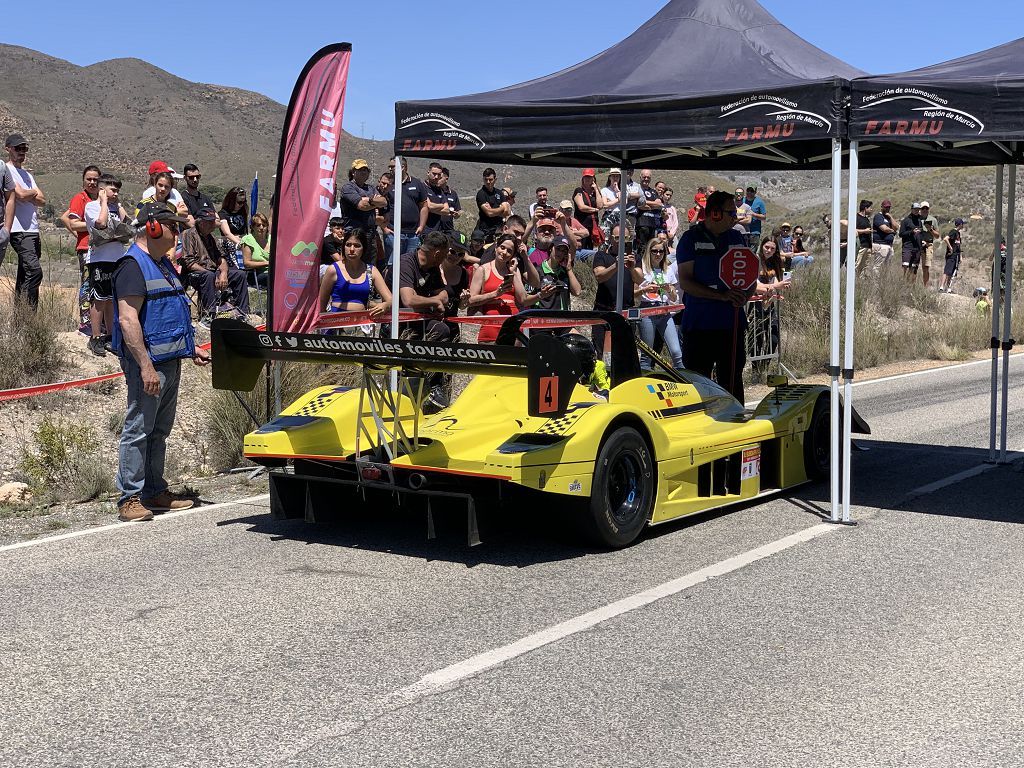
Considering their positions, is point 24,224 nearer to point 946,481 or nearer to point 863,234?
point 946,481

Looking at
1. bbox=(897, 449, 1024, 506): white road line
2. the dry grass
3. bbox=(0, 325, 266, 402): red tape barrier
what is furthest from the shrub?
the dry grass

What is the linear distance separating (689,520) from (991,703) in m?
3.35

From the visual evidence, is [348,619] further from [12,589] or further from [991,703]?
[991,703]

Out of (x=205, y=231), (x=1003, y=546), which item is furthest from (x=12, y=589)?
(x=205, y=231)

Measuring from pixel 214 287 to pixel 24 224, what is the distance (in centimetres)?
245

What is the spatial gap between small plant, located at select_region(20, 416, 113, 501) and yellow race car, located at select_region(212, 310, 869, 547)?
204 centimetres

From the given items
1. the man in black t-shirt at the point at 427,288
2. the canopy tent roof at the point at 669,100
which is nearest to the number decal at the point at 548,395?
the canopy tent roof at the point at 669,100

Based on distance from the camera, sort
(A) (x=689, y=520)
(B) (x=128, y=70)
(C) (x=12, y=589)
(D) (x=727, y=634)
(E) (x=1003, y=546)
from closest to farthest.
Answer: (D) (x=727, y=634) → (C) (x=12, y=589) → (E) (x=1003, y=546) → (A) (x=689, y=520) → (B) (x=128, y=70)

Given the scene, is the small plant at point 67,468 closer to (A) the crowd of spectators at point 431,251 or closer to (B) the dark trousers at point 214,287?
(A) the crowd of spectators at point 431,251

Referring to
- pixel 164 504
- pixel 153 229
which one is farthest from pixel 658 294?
pixel 153 229

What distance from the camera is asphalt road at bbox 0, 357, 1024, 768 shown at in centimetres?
429

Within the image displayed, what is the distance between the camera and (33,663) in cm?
511

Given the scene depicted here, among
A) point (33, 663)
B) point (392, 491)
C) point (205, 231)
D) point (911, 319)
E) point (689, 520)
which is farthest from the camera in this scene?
point (911, 319)

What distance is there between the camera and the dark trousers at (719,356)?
9828 millimetres
